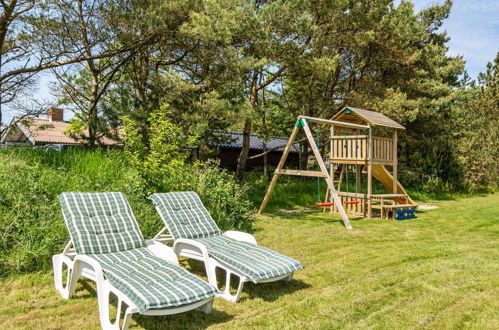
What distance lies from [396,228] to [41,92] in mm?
9834

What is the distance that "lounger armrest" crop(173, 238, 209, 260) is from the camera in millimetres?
4812

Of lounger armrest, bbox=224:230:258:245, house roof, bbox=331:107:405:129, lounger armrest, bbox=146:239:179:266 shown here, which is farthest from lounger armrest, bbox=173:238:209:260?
house roof, bbox=331:107:405:129

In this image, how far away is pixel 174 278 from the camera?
3.85 meters

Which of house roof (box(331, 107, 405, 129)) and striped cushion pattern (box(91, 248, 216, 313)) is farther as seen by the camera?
house roof (box(331, 107, 405, 129))

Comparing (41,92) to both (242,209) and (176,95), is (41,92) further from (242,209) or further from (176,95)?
(242,209)

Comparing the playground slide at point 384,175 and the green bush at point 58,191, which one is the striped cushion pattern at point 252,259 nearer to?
the green bush at point 58,191

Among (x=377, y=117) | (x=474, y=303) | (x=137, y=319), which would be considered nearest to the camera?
(x=137, y=319)

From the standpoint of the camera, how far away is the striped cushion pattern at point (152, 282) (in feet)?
11.1

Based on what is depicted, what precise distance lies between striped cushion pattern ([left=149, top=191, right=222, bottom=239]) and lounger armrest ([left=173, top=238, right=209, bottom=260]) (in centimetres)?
18

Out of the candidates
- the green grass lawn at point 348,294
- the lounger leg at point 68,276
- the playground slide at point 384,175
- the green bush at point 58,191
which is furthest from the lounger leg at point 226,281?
the playground slide at point 384,175

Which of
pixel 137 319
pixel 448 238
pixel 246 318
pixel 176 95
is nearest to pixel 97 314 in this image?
pixel 137 319

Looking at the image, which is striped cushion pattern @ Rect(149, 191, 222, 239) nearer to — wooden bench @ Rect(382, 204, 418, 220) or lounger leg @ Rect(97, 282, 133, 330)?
lounger leg @ Rect(97, 282, 133, 330)

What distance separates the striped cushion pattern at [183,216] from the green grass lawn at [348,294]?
569mm

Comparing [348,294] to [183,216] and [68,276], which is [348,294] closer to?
[183,216]
